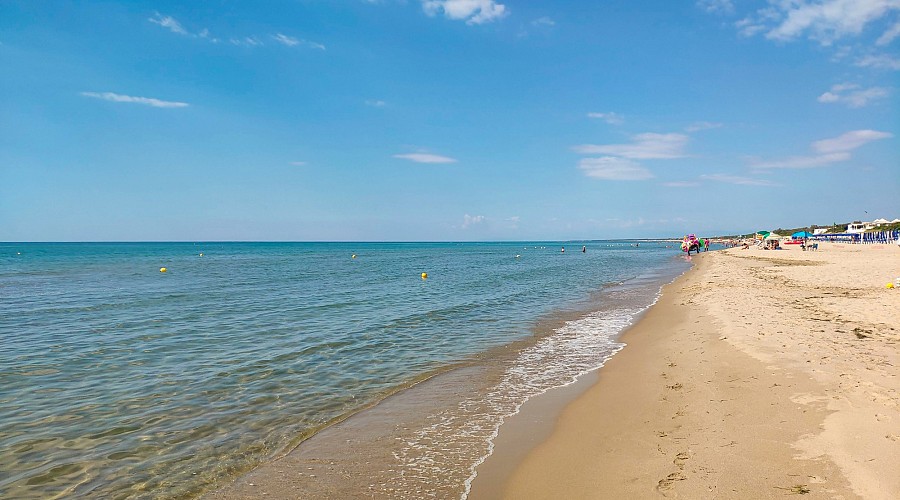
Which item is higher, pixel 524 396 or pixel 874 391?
pixel 874 391

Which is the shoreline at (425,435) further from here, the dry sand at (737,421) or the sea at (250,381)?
the dry sand at (737,421)

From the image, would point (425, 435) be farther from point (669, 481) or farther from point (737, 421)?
point (737, 421)

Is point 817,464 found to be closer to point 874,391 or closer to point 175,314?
point 874,391

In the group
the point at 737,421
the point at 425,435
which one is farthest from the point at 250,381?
the point at 737,421

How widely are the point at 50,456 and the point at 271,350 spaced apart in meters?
6.12

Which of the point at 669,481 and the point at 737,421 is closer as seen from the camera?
the point at 669,481

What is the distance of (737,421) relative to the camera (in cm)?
650

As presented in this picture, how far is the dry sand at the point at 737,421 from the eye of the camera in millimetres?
4848

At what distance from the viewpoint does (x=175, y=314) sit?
18.7m

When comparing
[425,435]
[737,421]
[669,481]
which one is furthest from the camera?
[425,435]

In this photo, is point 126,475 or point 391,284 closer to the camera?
point 126,475

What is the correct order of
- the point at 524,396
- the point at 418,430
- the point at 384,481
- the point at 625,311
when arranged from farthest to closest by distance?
1. the point at 625,311
2. the point at 524,396
3. the point at 418,430
4. the point at 384,481

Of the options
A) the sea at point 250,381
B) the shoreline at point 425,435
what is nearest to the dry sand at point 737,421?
the shoreline at point 425,435

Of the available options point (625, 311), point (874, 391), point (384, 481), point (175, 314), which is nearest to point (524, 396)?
point (384, 481)
